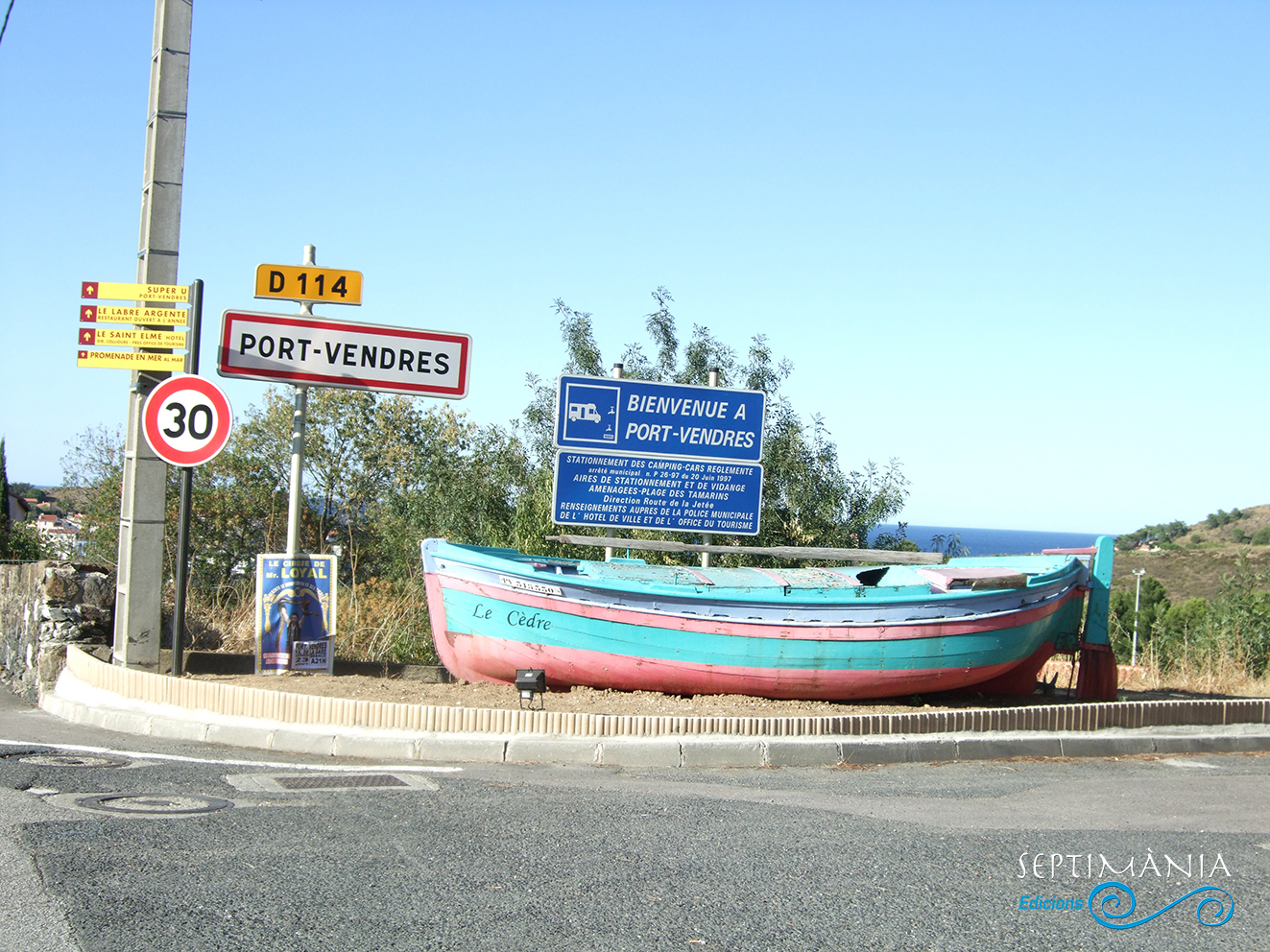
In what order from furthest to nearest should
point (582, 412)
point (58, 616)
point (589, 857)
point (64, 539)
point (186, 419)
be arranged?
point (64, 539), point (582, 412), point (58, 616), point (186, 419), point (589, 857)

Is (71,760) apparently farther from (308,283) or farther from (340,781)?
(308,283)

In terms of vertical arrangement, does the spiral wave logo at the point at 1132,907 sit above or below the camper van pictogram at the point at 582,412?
below

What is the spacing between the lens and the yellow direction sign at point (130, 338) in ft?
29.8

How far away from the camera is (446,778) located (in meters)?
6.52

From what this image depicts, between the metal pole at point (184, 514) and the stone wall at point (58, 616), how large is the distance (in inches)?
49.5

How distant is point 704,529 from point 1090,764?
4766 millimetres

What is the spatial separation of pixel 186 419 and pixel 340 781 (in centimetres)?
385

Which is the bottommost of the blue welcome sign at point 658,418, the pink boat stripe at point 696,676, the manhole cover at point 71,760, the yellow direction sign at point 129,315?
the manhole cover at point 71,760

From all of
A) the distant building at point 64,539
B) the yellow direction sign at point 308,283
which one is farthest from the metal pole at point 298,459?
the distant building at point 64,539

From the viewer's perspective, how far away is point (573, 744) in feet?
24.0

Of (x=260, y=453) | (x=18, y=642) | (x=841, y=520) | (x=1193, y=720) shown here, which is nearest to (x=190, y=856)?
(x=18, y=642)

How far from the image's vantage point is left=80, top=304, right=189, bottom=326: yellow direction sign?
9078mm

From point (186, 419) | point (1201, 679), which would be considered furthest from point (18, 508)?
point (1201, 679)

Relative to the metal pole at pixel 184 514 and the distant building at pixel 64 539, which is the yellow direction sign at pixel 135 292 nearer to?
the metal pole at pixel 184 514
